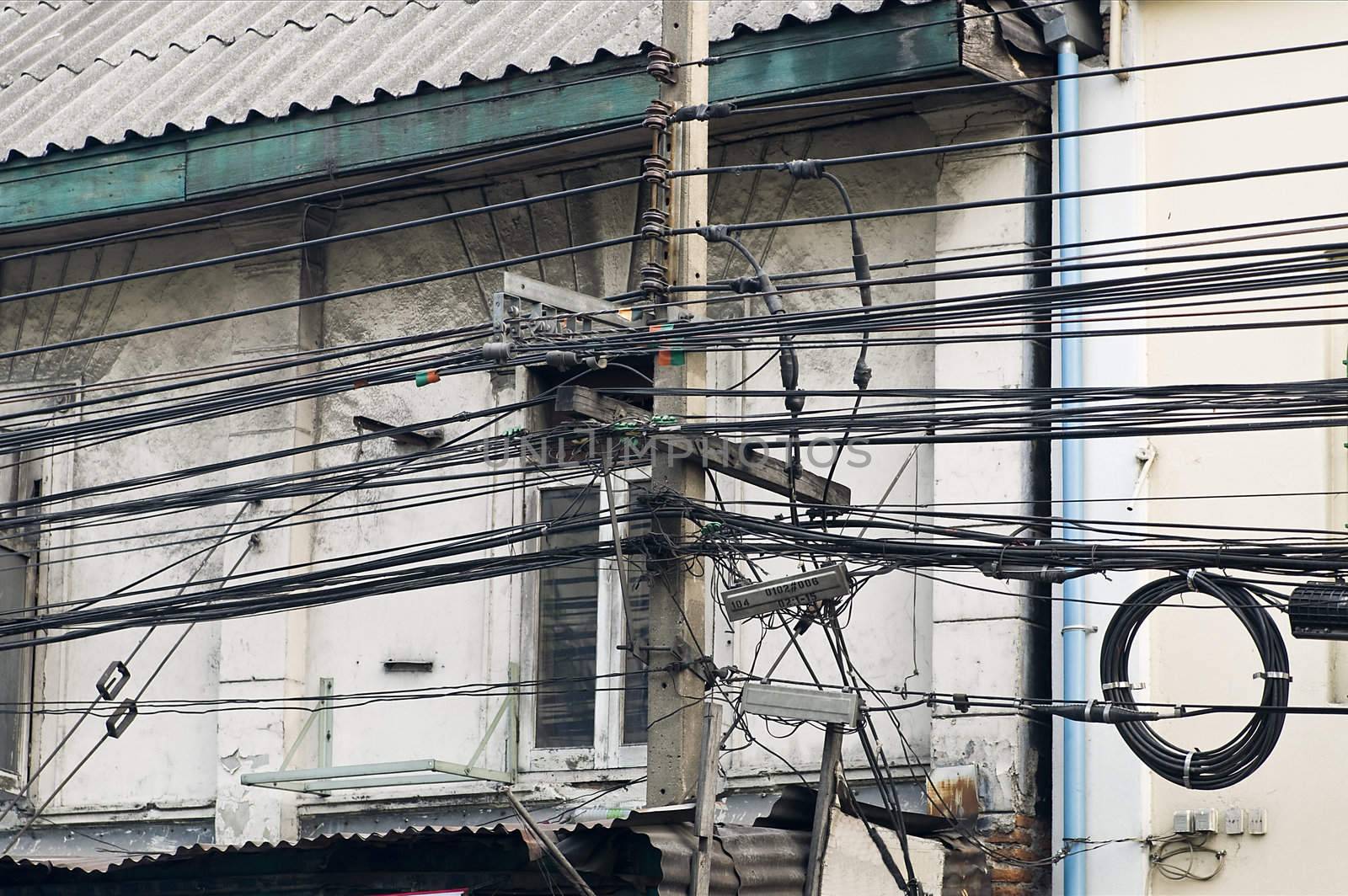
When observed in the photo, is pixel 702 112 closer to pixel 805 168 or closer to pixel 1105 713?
pixel 805 168

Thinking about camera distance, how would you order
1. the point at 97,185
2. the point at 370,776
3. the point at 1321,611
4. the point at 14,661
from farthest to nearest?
the point at 14,661, the point at 97,185, the point at 370,776, the point at 1321,611

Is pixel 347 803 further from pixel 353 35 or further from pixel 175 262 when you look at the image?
pixel 353 35

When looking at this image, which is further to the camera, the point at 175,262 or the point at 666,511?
the point at 175,262

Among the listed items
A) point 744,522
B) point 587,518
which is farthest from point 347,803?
point 744,522

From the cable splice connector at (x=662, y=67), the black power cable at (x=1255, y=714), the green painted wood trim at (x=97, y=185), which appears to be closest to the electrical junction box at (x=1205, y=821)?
the black power cable at (x=1255, y=714)

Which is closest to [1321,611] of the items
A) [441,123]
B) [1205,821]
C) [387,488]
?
[1205,821]

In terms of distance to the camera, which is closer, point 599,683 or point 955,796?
point 955,796

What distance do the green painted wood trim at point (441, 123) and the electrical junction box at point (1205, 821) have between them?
3.58m

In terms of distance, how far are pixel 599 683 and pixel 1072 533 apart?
116 inches

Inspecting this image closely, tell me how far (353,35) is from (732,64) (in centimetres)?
307

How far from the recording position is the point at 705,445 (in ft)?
26.6

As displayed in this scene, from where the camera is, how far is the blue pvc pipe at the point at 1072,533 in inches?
377

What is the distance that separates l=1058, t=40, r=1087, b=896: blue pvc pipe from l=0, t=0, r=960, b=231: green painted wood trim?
792 mm

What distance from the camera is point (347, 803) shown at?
11.6 m
